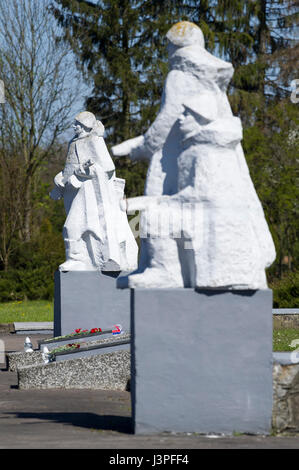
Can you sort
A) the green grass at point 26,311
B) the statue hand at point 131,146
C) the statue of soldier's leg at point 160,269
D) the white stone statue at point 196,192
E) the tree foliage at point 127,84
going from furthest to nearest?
the tree foliage at point 127,84
the green grass at point 26,311
the statue hand at point 131,146
the statue of soldier's leg at point 160,269
the white stone statue at point 196,192

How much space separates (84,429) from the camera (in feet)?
22.3

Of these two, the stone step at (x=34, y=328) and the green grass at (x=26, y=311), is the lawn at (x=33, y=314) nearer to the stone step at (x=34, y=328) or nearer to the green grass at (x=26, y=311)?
the green grass at (x=26, y=311)

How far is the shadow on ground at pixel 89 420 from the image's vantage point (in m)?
6.95

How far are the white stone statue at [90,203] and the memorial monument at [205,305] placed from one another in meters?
6.32

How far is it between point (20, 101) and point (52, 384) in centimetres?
2064

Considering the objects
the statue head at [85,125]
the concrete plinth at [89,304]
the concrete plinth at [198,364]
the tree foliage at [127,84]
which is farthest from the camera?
the tree foliage at [127,84]

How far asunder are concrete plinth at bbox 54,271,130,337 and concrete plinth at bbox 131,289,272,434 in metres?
6.30

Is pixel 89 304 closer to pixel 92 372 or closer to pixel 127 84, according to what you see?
pixel 92 372

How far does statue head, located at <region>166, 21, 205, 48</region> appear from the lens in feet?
23.2

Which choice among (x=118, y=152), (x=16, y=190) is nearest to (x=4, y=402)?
(x=118, y=152)

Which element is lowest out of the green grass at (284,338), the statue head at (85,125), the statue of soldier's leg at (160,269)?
the green grass at (284,338)

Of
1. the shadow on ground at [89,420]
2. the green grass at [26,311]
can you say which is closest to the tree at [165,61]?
the green grass at [26,311]

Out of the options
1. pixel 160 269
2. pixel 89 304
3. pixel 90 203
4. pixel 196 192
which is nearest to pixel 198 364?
pixel 160 269
